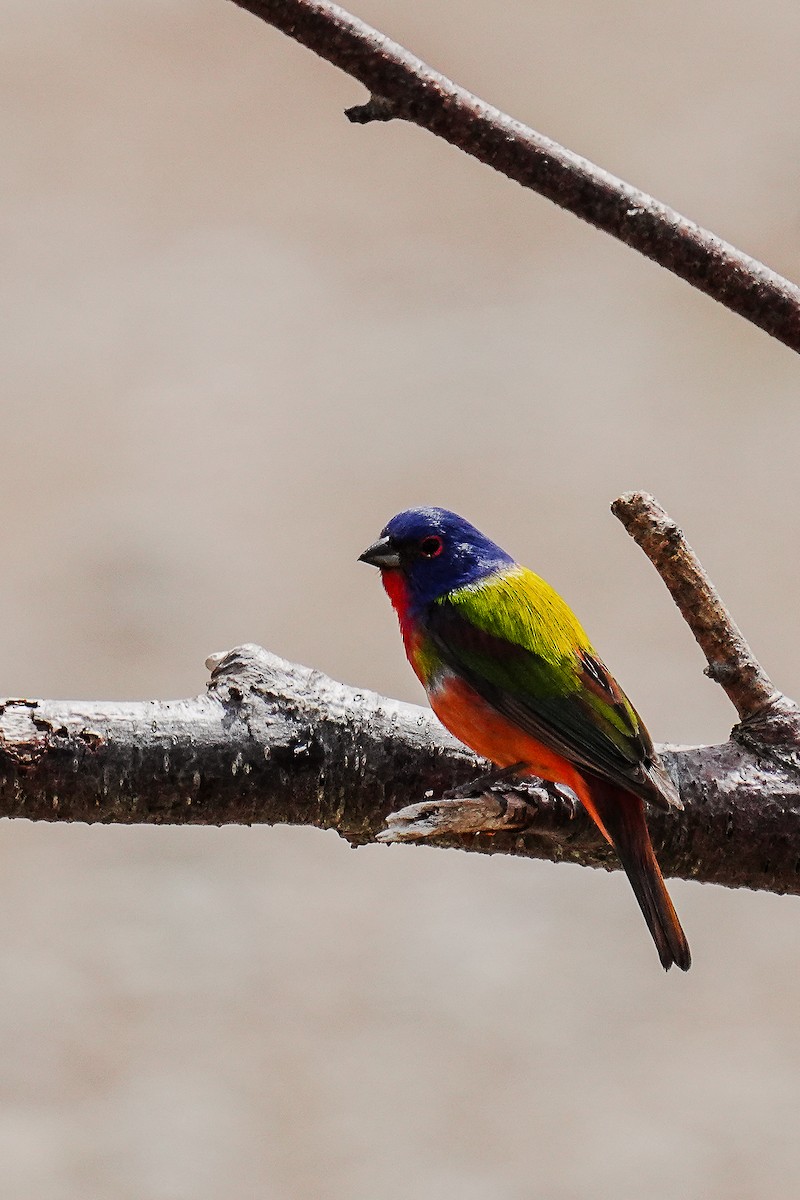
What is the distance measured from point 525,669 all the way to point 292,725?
0.25 m

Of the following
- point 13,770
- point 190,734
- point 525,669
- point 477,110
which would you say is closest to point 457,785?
point 525,669

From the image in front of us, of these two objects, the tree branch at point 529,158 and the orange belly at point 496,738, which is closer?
the tree branch at point 529,158

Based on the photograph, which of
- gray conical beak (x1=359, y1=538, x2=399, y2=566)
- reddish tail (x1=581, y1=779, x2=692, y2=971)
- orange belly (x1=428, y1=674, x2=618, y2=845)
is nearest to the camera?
reddish tail (x1=581, y1=779, x2=692, y2=971)

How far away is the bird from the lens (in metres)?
1.03

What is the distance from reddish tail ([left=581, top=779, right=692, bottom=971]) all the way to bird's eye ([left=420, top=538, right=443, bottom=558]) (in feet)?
0.88

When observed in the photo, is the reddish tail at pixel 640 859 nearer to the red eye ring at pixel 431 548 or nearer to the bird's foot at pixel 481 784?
the bird's foot at pixel 481 784

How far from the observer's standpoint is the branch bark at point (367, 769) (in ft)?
3.08

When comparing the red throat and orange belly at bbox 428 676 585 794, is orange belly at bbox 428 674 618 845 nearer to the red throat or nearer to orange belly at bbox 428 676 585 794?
orange belly at bbox 428 676 585 794

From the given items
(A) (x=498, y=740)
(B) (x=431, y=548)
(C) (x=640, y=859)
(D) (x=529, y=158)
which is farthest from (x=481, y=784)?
(D) (x=529, y=158)

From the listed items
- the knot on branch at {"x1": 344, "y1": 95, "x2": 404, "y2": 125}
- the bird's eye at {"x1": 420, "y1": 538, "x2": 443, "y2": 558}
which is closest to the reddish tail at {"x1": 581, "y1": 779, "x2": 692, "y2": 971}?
the bird's eye at {"x1": 420, "y1": 538, "x2": 443, "y2": 558}

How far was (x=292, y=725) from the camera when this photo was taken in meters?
1.01

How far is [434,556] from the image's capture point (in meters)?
1.21

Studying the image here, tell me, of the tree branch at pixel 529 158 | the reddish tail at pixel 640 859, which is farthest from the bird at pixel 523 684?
the tree branch at pixel 529 158

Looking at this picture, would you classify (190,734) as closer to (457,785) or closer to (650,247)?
(457,785)
